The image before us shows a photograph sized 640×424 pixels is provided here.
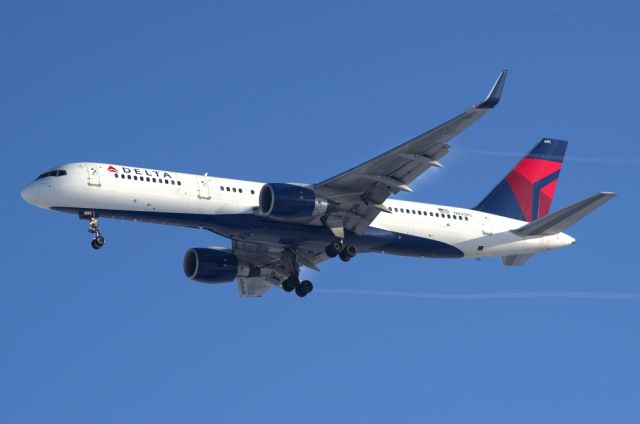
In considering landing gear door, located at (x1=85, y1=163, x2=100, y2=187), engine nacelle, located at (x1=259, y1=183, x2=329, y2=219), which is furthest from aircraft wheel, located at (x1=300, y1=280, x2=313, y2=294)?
landing gear door, located at (x1=85, y1=163, x2=100, y2=187)

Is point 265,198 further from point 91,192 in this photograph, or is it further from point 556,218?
point 556,218

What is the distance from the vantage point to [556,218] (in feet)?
183

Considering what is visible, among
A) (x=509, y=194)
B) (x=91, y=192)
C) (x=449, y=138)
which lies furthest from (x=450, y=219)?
(x=91, y=192)

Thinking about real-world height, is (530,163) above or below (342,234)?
above

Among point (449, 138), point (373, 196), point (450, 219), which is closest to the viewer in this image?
point (449, 138)

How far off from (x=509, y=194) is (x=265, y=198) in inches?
565

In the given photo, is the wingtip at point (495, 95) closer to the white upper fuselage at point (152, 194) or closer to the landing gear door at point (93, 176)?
the white upper fuselage at point (152, 194)

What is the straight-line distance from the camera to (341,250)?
55000mm

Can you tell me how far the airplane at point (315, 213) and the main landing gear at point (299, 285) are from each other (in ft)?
0.16

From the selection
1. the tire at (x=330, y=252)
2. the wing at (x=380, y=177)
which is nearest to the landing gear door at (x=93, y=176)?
the wing at (x=380, y=177)

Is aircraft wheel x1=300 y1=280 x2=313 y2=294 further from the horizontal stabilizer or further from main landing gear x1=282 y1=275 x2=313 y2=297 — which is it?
the horizontal stabilizer

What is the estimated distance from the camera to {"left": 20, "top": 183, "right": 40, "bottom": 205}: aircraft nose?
5184 centimetres

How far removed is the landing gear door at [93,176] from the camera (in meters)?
51.5

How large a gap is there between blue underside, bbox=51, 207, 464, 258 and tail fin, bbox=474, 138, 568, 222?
3919mm
